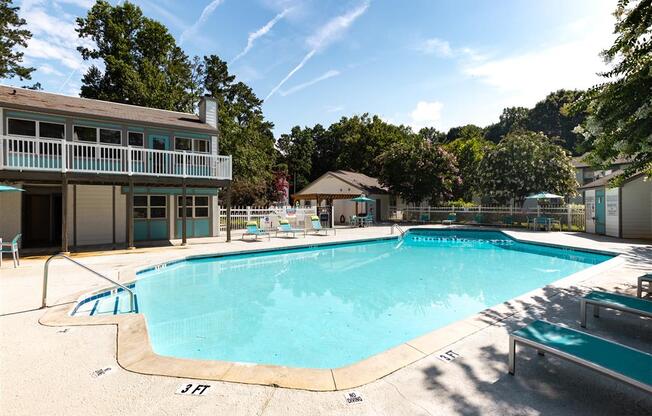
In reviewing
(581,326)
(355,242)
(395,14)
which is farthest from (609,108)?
(355,242)

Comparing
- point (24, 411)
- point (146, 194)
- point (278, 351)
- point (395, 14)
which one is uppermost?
point (395, 14)

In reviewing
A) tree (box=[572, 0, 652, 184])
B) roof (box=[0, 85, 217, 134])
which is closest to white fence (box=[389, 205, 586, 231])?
roof (box=[0, 85, 217, 134])

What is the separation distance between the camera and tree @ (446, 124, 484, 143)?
5028 centimetres

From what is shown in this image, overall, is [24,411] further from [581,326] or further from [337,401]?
[581,326]

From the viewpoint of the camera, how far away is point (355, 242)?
1609cm

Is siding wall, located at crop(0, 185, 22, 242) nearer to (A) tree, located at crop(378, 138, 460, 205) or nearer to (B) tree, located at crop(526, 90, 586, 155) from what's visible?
(A) tree, located at crop(378, 138, 460, 205)

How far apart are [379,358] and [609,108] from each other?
4685mm

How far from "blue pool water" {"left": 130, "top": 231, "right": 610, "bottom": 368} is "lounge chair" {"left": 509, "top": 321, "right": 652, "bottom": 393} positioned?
2319 mm

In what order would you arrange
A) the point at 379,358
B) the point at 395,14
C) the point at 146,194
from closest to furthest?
the point at 379,358
the point at 395,14
the point at 146,194

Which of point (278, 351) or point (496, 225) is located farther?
point (496, 225)

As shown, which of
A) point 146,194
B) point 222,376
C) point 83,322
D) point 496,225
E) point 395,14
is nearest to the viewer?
point 222,376

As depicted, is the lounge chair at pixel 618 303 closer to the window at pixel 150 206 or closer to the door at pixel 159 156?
the door at pixel 159 156

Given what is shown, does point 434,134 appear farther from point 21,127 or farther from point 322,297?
point 21,127

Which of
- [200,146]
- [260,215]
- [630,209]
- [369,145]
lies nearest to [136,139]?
[200,146]
